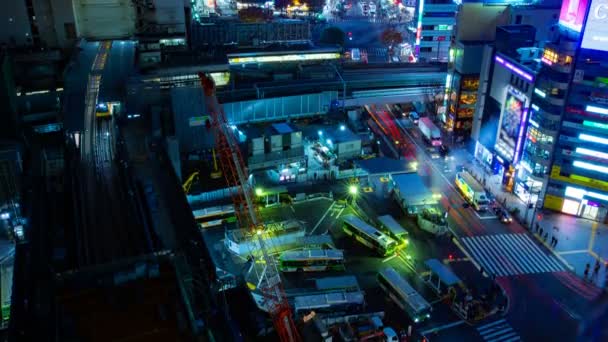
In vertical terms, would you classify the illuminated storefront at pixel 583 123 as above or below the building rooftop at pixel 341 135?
above

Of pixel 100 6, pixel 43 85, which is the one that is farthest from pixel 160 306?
pixel 100 6

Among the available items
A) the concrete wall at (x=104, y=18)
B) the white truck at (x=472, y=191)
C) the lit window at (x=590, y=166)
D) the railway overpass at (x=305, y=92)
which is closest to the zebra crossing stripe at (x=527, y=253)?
the white truck at (x=472, y=191)

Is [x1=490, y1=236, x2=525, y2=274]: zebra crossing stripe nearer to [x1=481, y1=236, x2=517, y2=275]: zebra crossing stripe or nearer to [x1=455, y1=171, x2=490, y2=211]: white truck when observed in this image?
[x1=481, y1=236, x2=517, y2=275]: zebra crossing stripe

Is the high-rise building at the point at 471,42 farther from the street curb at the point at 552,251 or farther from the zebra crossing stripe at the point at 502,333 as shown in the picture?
the zebra crossing stripe at the point at 502,333

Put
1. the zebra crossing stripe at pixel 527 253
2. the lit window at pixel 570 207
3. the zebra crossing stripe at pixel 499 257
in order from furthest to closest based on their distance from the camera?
the lit window at pixel 570 207 < the zebra crossing stripe at pixel 527 253 < the zebra crossing stripe at pixel 499 257

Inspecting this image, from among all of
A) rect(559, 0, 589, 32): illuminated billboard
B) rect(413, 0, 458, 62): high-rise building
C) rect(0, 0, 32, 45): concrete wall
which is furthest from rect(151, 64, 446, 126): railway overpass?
rect(559, 0, 589, 32): illuminated billboard

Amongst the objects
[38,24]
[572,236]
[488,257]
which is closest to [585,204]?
[572,236]

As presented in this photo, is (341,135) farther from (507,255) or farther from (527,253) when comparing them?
(527,253)
